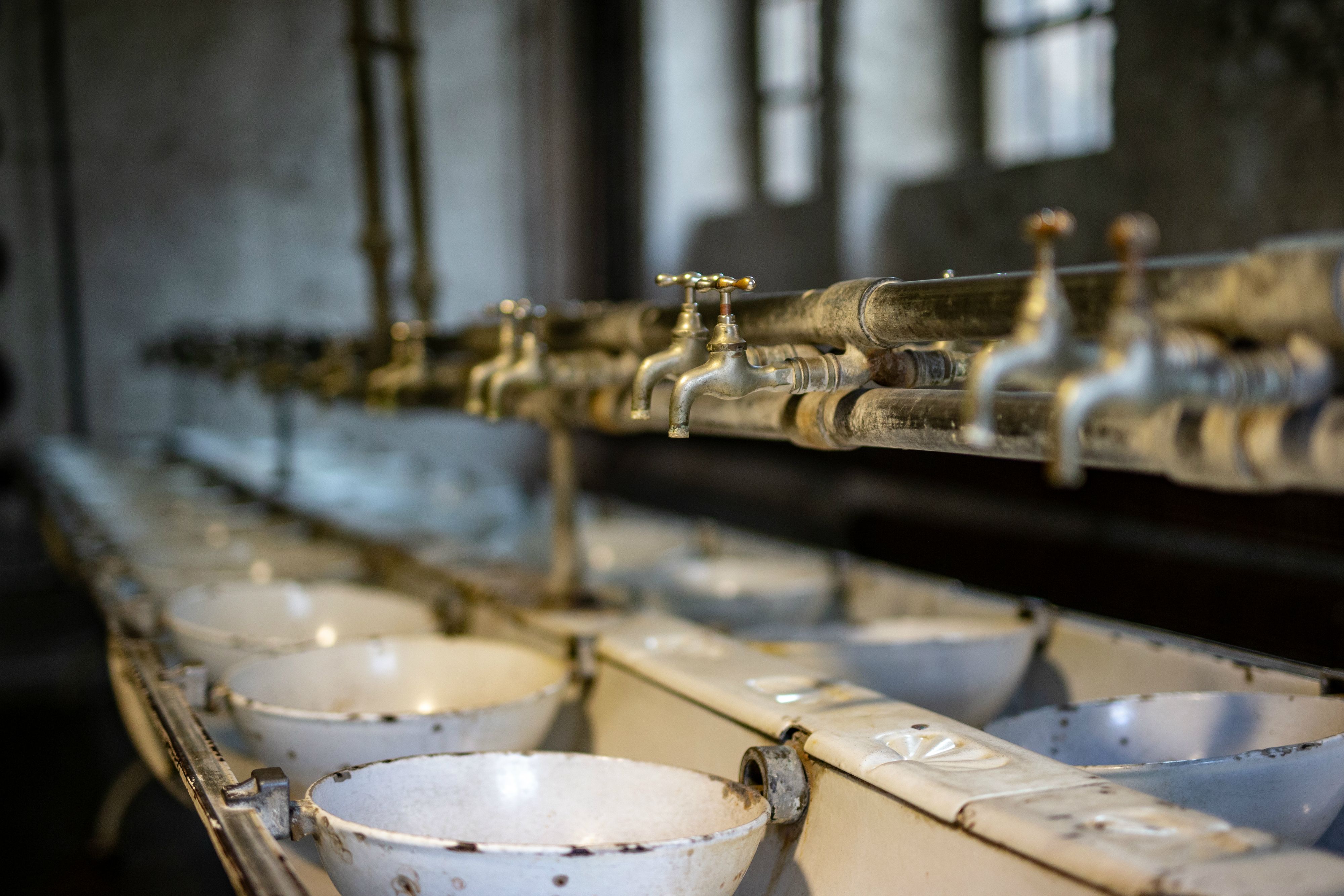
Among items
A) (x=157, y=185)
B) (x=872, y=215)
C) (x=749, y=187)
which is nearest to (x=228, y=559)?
(x=872, y=215)

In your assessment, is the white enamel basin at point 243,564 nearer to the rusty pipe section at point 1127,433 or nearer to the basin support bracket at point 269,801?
the basin support bracket at point 269,801

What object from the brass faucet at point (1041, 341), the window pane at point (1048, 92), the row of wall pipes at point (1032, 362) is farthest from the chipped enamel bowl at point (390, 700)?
the window pane at point (1048, 92)

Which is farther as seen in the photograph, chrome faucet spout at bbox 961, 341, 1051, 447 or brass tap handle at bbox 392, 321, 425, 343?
brass tap handle at bbox 392, 321, 425, 343

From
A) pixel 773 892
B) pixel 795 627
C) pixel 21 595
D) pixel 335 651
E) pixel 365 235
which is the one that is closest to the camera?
pixel 773 892

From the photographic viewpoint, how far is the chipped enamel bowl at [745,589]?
2.55 m

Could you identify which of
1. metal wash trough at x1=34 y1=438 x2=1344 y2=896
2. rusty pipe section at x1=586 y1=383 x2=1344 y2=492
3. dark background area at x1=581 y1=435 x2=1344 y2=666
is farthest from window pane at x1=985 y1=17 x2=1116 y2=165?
rusty pipe section at x1=586 y1=383 x2=1344 y2=492

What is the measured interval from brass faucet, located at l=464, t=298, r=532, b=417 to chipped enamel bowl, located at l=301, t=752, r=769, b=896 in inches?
26.5

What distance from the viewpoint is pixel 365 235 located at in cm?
394

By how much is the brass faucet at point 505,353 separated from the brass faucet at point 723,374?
26.3 inches

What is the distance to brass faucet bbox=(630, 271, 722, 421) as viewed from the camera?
1377 millimetres

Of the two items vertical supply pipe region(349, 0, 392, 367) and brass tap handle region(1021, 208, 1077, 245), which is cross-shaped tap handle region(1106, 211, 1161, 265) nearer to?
brass tap handle region(1021, 208, 1077, 245)

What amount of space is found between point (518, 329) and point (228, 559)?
61.5 inches

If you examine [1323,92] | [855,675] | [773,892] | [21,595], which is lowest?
[21,595]

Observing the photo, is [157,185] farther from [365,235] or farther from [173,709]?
[173,709]
